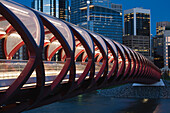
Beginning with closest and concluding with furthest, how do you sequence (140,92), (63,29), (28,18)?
(28,18) → (63,29) → (140,92)

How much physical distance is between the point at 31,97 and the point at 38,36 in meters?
3.07

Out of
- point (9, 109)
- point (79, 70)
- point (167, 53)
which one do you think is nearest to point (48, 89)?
point (9, 109)

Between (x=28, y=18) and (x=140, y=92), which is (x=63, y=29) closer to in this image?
(x=28, y=18)

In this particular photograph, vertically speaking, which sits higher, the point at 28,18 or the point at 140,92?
the point at 28,18

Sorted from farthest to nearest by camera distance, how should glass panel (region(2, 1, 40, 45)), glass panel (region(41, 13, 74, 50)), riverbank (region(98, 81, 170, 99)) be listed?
1. riverbank (region(98, 81, 170, 99))
2. glass panel (region(41, 13, 74, 50))
3. glass panel (region(2, 1, 40, 45))

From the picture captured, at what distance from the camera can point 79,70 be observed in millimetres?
20312

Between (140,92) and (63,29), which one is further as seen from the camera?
(140,92)

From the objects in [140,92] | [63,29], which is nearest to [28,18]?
[63,29]

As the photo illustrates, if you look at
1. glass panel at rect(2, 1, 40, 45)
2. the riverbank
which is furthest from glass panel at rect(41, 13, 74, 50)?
the riverbank

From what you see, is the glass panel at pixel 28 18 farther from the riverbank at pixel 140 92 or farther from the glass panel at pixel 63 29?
the riverbank at pixel 140 92

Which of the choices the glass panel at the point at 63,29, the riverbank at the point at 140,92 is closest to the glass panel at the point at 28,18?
the glass panel at the point at 63,29

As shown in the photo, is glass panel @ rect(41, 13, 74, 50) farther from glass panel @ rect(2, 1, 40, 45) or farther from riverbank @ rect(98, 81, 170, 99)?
riverbank @ rect(98, 81, 170, 99)

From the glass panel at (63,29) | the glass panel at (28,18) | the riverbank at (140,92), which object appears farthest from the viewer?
the riverbank at (140,92)

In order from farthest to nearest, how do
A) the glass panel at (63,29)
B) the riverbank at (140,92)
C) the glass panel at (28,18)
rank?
the riverbank at (140,92) → the glass panel at (63,29) → the glass panel at (28,18)
